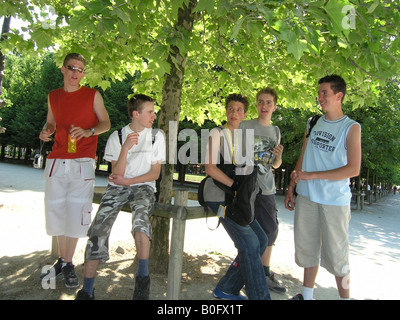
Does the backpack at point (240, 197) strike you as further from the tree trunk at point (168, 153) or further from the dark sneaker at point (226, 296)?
the tree trunk at point (168, 153)

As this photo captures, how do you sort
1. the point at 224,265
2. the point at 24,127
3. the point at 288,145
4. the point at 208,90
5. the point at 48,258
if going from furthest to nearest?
the point at 24,127
the point at 288,145
the point at 208,90
the point at 224,265
the point at 48,258

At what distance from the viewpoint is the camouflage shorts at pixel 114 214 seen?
309 cm

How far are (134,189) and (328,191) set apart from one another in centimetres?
192

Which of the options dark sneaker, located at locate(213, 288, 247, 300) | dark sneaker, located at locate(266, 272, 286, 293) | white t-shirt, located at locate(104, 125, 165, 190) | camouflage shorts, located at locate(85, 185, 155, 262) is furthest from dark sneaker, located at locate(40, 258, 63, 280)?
dark sneaker, located at locate(266, 272, 286, 293)

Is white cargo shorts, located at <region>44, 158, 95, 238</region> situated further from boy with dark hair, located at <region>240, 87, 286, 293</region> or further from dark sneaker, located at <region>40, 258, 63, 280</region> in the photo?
boy with dark hair, located at <region>240, 87, 286, 293</region>

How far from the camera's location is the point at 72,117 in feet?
12.1

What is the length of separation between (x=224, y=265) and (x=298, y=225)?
2.28m

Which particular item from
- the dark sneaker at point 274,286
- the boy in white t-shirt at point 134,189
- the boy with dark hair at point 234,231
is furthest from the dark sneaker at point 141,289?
the dark sneaker at point 274,286

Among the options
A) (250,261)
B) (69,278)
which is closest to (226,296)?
(250,261)

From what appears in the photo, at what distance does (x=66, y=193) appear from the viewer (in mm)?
3699

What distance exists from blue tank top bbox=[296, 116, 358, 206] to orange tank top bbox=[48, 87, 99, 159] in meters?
2.37

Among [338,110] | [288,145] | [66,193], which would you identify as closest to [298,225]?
[338,110]
